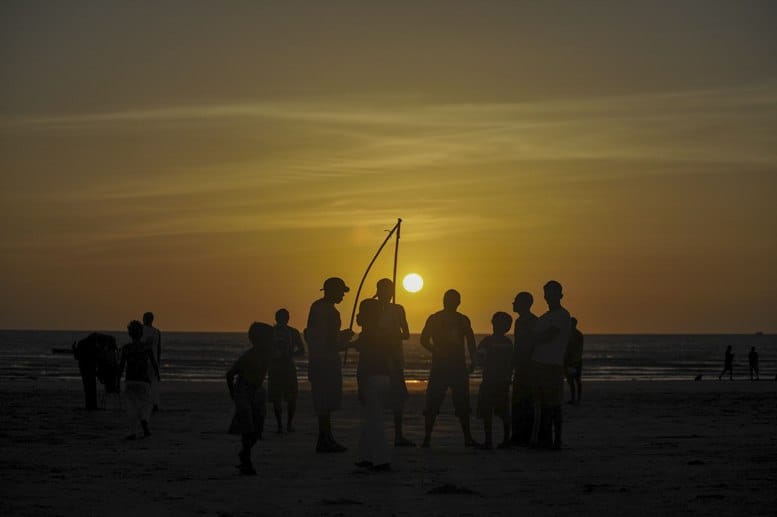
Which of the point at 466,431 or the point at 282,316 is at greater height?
the point at 282,316

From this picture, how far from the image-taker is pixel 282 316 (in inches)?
743

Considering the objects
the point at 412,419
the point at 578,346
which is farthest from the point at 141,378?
the point at 578,346

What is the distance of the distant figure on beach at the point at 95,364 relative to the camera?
23266mm

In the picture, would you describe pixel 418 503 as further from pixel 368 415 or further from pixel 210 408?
pixel 210 408

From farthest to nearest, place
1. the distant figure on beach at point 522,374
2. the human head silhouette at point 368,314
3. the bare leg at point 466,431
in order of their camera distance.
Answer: the distant figure on beach at point 522,374, the bare leg at point 466,431, the human head silhouette at point 368,314

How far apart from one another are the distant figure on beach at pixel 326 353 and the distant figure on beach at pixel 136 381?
9.54ft

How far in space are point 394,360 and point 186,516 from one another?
15.0ft

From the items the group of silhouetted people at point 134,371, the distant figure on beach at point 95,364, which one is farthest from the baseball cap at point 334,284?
the distant figure on beach at point 95,364

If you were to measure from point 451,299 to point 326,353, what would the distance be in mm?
1798

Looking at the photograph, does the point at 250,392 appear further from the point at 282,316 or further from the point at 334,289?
the point at 282,316

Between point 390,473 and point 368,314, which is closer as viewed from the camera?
point 390,473

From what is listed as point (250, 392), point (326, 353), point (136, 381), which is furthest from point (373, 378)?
point (136, 381)

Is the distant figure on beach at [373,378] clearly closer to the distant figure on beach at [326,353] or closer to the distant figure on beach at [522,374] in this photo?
the distant figure on beach at [326,353]

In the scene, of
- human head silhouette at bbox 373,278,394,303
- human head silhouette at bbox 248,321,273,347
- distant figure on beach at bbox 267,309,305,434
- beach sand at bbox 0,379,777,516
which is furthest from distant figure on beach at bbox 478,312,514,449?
human head silhouette at bbox 248,321,273,347
